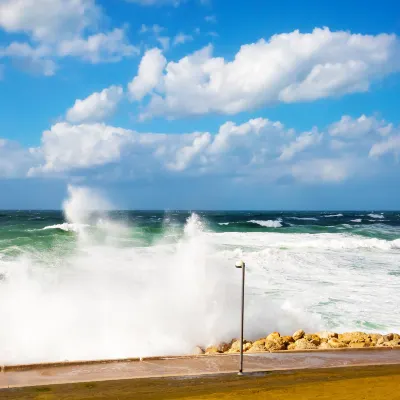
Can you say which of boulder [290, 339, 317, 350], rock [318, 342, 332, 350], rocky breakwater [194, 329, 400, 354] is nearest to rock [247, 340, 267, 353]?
rocky breakwater [194, 329, 400, 354]

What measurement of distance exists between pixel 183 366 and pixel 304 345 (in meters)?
3.91

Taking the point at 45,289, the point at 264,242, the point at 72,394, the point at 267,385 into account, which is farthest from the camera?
the point at 264,242

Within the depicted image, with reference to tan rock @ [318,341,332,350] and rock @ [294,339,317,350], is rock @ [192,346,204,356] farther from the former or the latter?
tan rock @ [318,341,332,350]

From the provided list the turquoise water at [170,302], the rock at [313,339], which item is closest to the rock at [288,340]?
the rock at [313,339]

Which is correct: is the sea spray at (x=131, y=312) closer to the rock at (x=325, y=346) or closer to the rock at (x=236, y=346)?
the rock at (x=236, y=346)

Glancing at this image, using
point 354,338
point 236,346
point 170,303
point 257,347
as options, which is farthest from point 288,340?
point 170,303

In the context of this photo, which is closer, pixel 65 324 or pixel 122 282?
pixel 65 324

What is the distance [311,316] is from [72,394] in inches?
413

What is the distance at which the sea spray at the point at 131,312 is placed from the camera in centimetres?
1409

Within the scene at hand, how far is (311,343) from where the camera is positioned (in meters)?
13.4

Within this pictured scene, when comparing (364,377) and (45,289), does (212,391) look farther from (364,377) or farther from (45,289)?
(45,289)

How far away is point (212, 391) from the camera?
9.42 m

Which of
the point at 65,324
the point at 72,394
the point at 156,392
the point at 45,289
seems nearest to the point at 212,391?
the point at 156,392

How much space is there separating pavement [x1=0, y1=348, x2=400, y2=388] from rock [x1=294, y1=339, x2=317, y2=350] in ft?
2.15
